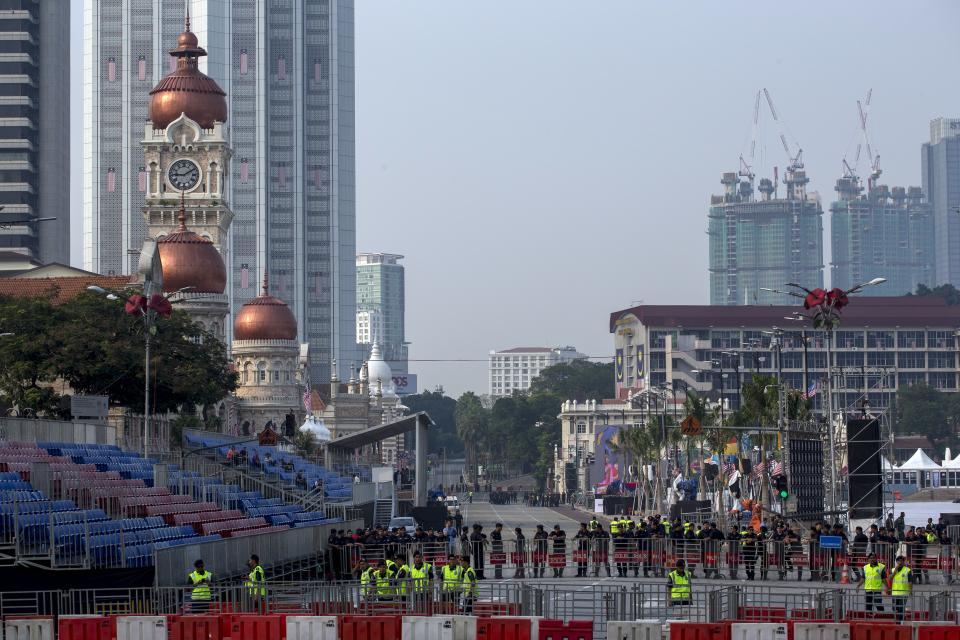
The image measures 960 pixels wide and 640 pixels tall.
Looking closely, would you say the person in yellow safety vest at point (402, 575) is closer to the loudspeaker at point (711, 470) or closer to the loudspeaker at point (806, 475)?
the loudspeaker at point (806, 475)

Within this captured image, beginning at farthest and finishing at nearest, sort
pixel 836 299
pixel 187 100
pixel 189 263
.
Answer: pixel 187 100
pixel 189 263
pixel 836 299

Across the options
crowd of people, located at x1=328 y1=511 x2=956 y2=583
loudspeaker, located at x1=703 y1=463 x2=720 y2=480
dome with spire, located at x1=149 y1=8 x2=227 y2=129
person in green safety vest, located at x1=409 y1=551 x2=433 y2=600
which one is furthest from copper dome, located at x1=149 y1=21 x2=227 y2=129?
person in green safety vest, located at x1=409 y1=551 x2=433 y2=600

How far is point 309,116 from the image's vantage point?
199250 mm

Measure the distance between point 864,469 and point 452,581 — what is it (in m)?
22.2

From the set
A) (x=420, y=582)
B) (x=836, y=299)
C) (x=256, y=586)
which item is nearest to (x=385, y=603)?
(x=420, y=582)

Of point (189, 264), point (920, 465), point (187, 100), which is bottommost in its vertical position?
point (920, 465)

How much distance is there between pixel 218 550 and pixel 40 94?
123426 mm

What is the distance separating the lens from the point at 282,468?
246 feet

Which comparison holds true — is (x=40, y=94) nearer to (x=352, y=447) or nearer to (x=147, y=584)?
(x=352, y=447)

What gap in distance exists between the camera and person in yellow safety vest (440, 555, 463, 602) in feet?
104

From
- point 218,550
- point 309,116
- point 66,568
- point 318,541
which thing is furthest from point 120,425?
point 309,116

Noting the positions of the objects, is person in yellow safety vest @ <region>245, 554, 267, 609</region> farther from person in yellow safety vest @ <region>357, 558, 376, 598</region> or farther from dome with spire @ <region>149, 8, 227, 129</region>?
dome with spire @ <region>149, 8, 227, 129</region>

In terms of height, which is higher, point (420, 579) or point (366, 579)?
point (420, 579)

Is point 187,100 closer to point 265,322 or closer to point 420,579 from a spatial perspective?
point 265,322
